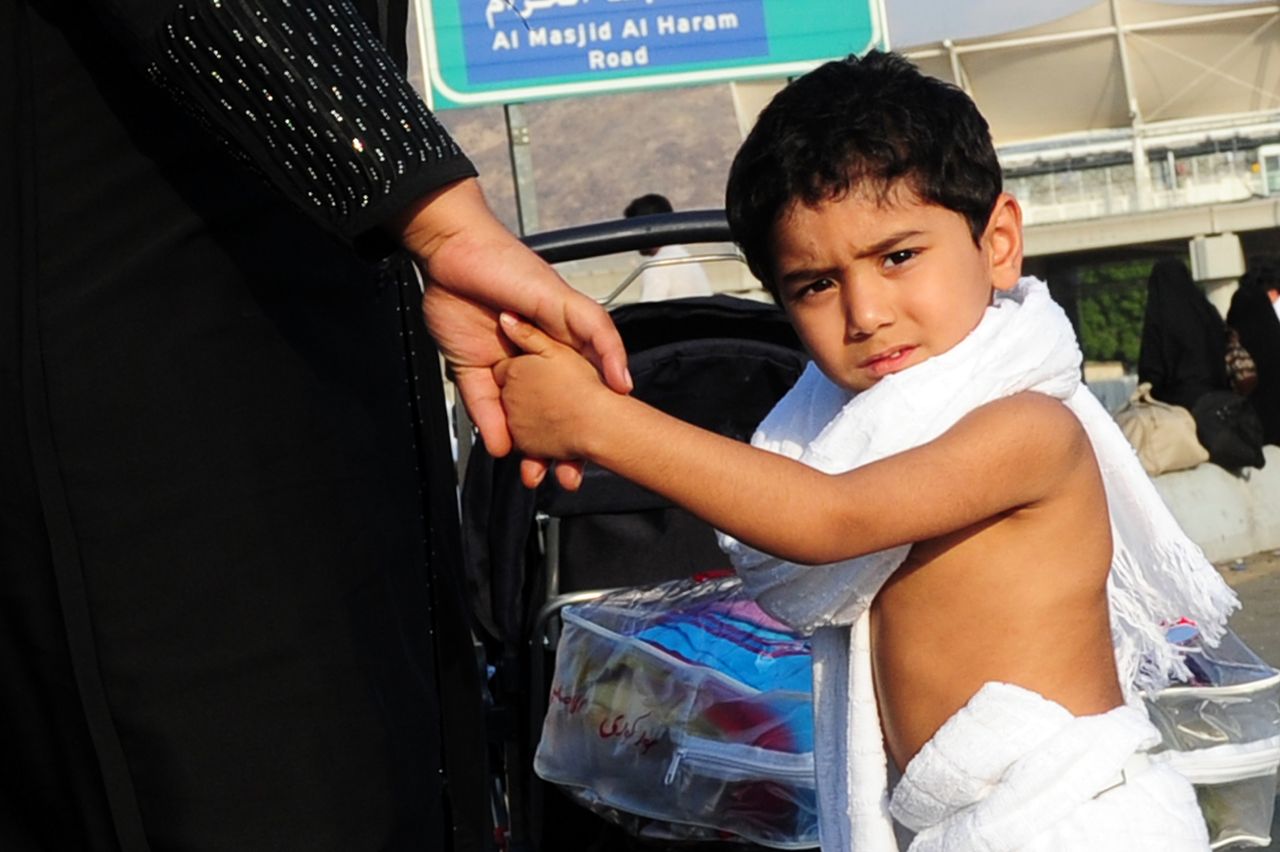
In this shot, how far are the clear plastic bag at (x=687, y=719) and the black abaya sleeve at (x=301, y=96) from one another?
5.01ft

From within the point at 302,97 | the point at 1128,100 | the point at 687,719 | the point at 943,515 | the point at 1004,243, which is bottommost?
the point at 1128,100

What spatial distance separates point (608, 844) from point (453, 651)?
1.54 meters

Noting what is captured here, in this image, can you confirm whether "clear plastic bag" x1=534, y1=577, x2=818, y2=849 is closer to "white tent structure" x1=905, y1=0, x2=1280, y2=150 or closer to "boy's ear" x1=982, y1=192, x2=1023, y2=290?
"boy's ear" x1=982, y1=192, x2=1023, y2=290

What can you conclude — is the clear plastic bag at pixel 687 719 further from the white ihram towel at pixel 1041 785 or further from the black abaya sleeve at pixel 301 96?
the black abaya sleeve at pixel 301 96

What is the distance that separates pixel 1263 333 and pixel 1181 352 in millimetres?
1084

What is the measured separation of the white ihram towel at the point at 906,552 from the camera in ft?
6.67

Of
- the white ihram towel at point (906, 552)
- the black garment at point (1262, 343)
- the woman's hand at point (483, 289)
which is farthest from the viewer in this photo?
the black garment at point (1262, 343)

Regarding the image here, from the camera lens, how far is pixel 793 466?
6.11 ft

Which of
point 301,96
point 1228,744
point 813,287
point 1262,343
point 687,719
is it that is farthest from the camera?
point 1262,343

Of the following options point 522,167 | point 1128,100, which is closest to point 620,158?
point 1128,100

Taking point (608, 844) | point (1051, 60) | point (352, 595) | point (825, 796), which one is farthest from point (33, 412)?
point (1051, 60)

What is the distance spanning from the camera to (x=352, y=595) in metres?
1.65

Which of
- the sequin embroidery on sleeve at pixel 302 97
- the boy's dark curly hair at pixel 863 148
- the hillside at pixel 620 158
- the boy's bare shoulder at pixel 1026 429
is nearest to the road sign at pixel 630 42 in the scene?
the boy's dark curly hair at pixel 863 148

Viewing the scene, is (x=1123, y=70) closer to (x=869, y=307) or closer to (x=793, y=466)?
(x=869, y=307)
